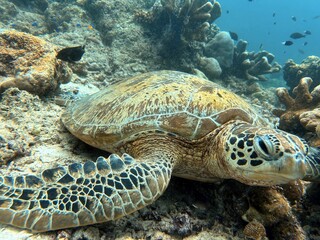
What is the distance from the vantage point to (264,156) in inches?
77.0

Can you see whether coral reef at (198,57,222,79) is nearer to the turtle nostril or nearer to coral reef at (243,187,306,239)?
coral reef at (243,187,306,239)

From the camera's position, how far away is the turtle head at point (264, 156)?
1884 mm

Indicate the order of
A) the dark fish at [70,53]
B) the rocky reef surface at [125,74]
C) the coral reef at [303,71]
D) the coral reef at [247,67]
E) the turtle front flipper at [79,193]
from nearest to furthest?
1. the turtle front flipper at [79,193]
2. the rocky reef surface at [125,74]
3. the dark fish at [70,53]
4. the coral reef at [303,71]
5. the coral reef at [247,67]

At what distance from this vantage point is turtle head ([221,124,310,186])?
1884 mm

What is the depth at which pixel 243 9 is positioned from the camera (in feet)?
333

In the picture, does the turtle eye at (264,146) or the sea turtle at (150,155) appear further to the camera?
the turtle eye at (264,146)

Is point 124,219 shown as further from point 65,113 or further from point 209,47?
point 209,47

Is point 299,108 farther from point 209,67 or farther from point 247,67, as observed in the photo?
point 247,67

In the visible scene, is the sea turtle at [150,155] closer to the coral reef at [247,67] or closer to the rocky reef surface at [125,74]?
the rocky reef surface at [125,74]

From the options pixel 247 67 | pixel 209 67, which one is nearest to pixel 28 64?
pixel 209 67

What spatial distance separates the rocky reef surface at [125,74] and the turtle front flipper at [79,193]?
0.11m

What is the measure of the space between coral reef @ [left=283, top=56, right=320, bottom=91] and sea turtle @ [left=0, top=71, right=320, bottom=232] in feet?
23.9

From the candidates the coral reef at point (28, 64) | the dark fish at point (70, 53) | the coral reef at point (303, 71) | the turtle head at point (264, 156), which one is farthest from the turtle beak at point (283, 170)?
the coral reef at point (303, 71)

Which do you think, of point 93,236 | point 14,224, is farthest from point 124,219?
point 14,224
